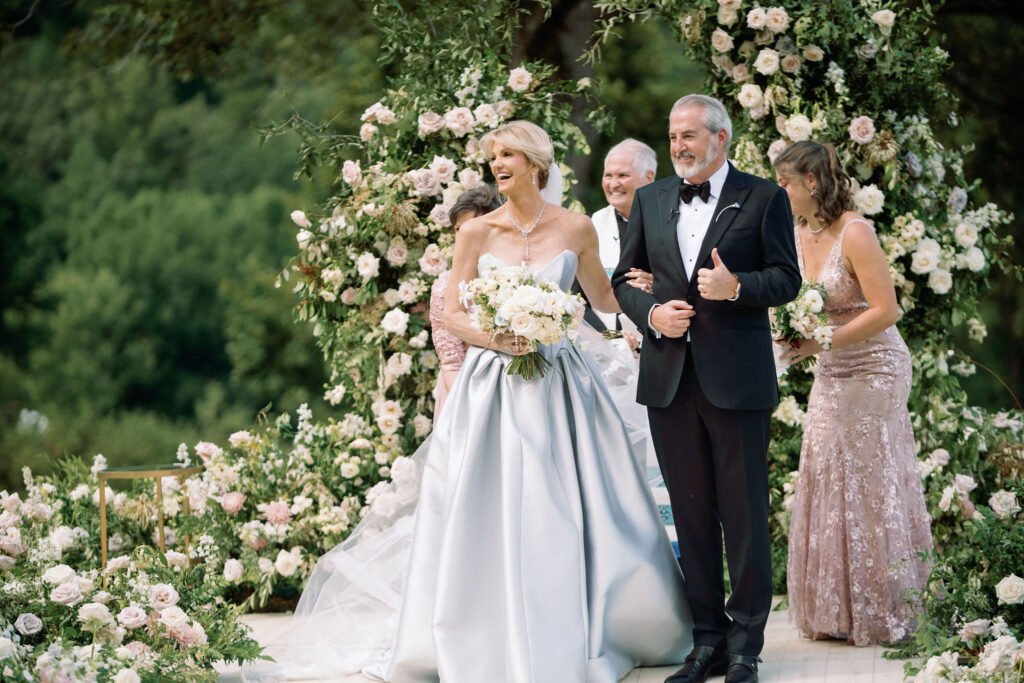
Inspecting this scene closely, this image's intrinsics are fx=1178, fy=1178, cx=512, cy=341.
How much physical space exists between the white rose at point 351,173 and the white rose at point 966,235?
318 centimetres

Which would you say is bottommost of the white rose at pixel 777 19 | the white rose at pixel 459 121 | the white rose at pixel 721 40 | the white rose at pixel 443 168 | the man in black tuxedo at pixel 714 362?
the man in black tuxedo at pixel 714 362

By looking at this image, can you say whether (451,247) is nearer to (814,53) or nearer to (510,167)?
(510,167)

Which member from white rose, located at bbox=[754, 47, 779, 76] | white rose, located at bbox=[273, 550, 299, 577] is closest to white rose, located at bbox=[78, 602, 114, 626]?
white rose, located at bbox=[273, 550, 299, 577]

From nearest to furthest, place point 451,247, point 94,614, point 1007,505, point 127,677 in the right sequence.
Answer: point 127,677, point 94,614, point 1007,505, point 451,247

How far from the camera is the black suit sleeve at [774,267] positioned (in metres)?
4.07

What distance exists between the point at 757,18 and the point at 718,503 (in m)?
2.89

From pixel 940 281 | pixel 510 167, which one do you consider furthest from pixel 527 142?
pixel 940 281

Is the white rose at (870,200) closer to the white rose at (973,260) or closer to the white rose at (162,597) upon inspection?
the white rose at (973,260)

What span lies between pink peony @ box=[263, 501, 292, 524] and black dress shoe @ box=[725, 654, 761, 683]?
2828 millimetres

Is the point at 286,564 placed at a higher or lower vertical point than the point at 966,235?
lower

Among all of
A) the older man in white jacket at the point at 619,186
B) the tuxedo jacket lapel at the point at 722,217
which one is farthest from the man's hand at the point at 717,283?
the older man in white jacket at the point at 619,186

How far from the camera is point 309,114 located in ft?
54.4

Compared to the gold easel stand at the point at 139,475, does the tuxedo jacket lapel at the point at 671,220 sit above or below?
above

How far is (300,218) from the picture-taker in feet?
20.8
